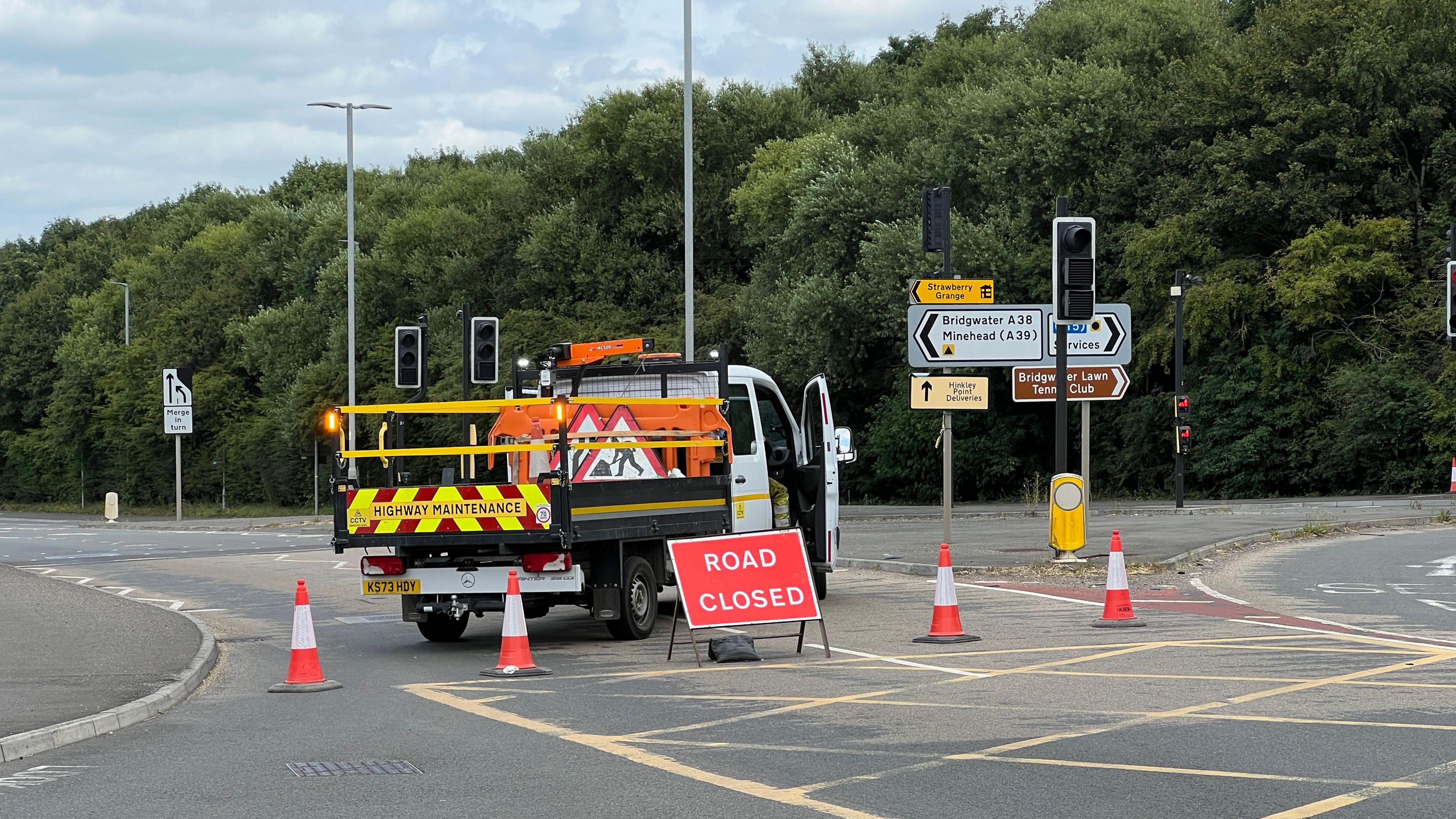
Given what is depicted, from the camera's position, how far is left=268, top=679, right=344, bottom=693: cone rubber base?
11547mm

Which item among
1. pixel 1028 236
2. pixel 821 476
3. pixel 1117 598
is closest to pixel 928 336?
pixel 821 476

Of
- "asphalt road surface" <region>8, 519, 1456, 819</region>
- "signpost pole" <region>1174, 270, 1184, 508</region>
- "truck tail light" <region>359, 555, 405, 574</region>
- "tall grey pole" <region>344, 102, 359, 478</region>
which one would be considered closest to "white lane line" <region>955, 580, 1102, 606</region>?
"asphalt road surface" <region>8, 519, 1456, 819</region>

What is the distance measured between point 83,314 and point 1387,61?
7547 centimetres

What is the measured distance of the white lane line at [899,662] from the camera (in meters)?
11.6

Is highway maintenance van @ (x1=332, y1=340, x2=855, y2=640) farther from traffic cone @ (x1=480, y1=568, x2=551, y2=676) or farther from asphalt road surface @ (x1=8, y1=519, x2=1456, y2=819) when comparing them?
traffic cone @ (x1=480, y1=568, x2=551, y2=676)

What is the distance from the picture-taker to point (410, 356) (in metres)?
28.8

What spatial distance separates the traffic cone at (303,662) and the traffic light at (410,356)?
1696 centimetres

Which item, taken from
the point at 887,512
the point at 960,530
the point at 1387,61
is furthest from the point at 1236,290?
the point at 960,530

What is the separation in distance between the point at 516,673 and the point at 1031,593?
7.79 metres

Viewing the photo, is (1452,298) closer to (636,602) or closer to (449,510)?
(636,602)

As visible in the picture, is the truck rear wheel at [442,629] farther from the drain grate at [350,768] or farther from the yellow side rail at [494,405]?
the drain grate at [350,768]

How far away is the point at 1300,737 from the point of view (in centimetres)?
863

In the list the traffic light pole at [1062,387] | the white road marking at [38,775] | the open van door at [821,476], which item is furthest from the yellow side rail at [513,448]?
the traffic light pole at [1062,387]

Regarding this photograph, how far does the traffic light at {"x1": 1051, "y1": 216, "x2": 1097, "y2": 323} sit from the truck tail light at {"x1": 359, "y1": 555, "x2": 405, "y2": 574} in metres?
8.97
